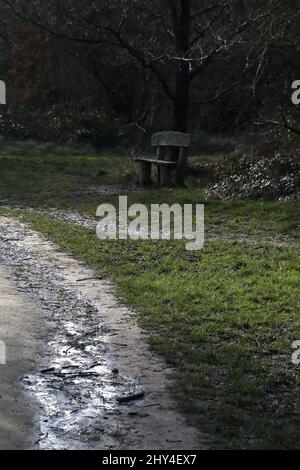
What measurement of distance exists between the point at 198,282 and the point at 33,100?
24509 mm

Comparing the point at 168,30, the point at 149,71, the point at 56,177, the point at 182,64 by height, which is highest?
the point at 168,30

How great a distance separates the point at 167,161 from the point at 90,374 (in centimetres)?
1289

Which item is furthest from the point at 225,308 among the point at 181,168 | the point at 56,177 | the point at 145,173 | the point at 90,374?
the point at 56,177

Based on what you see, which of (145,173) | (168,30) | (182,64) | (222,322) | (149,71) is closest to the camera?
(222,322)

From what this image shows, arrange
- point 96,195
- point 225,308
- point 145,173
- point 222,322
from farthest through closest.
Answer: point 145,173
point 96,195
point 225,308
point 222,322

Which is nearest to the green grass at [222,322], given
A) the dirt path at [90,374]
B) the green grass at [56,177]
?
the dirt path at [90,374]

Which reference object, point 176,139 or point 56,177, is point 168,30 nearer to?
point 176,139

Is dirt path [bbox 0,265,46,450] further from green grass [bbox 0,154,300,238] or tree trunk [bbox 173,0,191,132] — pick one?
tree trunk [bbox 173,0,191,132]

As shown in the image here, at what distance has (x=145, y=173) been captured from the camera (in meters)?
19.5

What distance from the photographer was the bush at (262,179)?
A: 1639 cm

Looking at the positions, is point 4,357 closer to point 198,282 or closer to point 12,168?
point 198,282

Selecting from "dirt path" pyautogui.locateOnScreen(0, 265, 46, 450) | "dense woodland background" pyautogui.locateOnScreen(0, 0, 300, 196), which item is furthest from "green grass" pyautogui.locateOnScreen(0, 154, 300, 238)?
"dirt path" pyautogui.locateOnScreen(0, 265, 46, 450)

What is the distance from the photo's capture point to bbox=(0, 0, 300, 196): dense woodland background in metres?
19.9

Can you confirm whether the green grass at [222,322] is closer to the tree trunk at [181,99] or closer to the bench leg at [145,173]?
the bench leg at [145,173]
